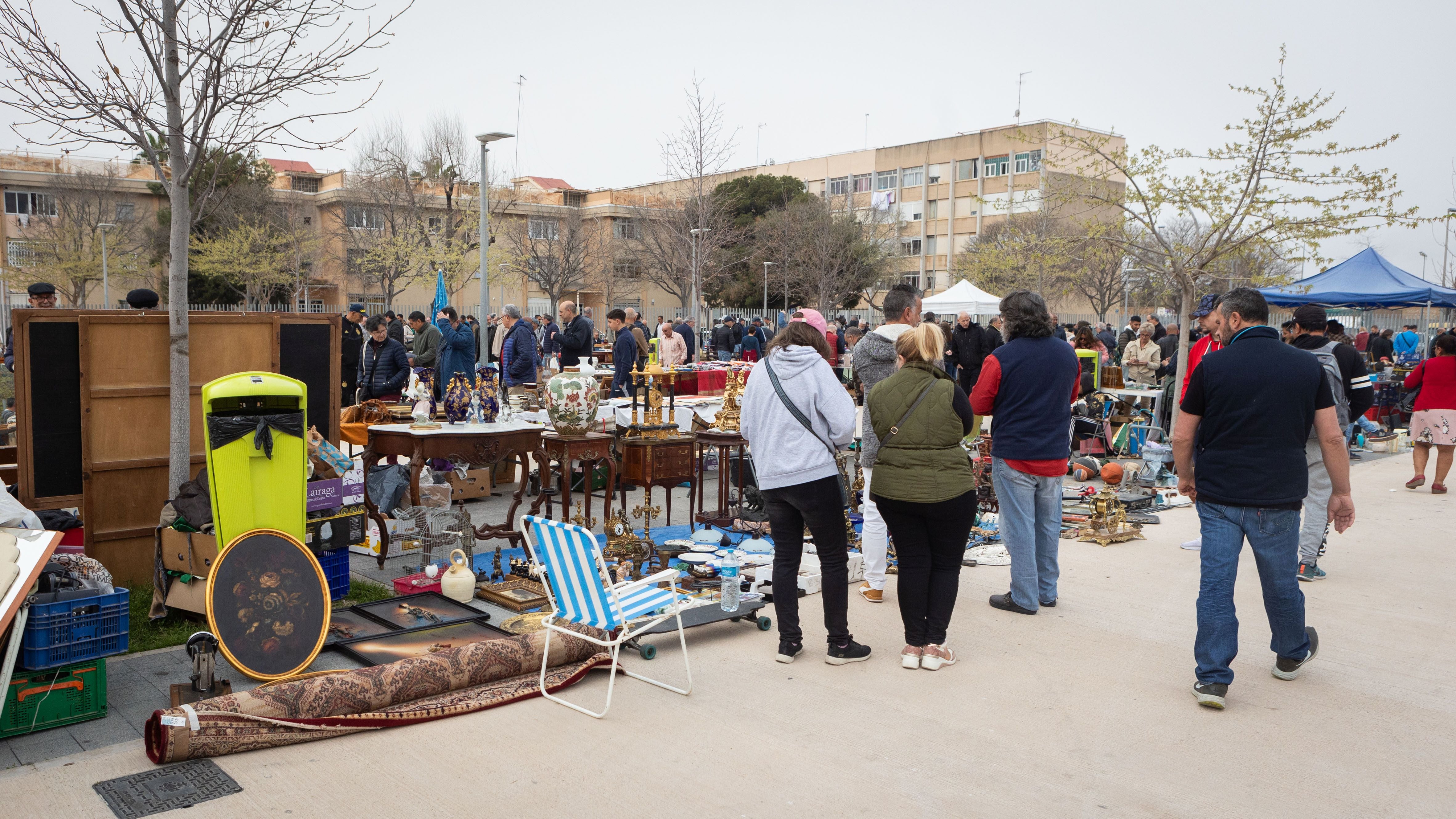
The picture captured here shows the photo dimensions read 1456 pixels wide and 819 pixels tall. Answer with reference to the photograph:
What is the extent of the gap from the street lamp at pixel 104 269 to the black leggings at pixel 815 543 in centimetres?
3238

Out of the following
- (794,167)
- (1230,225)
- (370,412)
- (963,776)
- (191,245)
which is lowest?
(963,776)

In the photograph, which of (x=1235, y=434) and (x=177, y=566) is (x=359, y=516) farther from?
(x=1235, y=434)

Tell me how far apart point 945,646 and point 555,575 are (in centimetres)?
210

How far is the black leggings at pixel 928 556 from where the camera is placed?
4762 millimetres

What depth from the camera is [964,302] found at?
19.6 meters

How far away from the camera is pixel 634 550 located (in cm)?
679

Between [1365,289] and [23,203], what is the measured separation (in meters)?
46.1

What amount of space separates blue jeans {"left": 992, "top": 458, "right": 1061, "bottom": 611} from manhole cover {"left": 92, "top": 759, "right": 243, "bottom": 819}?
4.29 m

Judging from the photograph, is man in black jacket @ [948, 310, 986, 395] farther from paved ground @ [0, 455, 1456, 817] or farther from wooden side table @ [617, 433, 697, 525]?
paved ground @ [0, 455, 1456, 817]

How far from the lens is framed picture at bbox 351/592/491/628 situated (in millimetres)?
5426

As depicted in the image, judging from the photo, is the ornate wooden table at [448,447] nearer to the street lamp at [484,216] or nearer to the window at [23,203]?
the street lamp at [484,216]

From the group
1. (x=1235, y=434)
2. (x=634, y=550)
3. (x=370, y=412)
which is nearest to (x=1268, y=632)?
(x=1235, y=434)

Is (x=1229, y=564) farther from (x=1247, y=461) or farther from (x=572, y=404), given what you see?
(x=572, y=404)

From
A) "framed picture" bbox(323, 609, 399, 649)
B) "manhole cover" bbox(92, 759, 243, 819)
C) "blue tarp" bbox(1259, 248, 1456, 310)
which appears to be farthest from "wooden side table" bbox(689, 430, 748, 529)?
"blue tarp" bbox(1259, 248, 1456, 310)
